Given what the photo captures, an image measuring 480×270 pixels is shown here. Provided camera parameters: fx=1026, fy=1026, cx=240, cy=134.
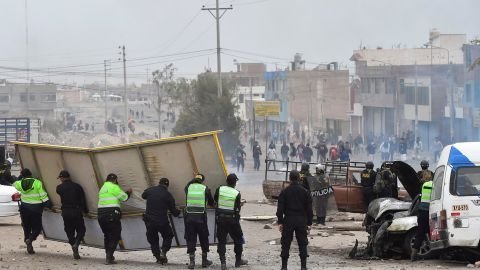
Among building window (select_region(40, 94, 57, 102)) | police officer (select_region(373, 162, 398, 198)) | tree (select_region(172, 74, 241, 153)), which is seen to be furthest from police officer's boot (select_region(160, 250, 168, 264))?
building window (select_region(40, 94, 57, 102))

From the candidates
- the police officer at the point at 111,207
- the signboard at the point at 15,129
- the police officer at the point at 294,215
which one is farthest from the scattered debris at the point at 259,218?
the signboard at the point at 15,129

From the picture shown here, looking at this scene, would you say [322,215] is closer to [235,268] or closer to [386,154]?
[235,268]

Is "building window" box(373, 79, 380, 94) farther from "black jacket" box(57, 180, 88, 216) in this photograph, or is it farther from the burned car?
"black jacket" box(57, 180, 88, 216)

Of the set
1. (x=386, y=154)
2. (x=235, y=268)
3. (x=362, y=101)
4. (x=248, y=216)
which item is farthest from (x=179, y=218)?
(x=362, y=101)

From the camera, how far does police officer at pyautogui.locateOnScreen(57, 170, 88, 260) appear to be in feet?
53.2

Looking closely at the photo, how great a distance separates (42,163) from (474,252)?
7247 millimetres

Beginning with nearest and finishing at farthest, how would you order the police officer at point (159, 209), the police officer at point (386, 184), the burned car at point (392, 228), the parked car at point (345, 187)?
the police officer at point (159, 209) → the burned car at point (392, 228) → the police officer at point (386, 184) → the parked car at point (345, 187)

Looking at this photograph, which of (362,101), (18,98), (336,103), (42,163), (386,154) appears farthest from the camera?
(18,98)

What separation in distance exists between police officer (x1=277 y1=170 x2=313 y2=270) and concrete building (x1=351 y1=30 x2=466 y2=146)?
4925cm

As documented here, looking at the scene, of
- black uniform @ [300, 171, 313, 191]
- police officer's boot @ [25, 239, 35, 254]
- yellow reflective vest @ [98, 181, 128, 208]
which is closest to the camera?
yellow reflective vest @ [98, 181, 128, 208]

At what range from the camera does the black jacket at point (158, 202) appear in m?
15.4

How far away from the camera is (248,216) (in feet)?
82.6

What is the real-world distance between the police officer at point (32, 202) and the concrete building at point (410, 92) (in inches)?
1881

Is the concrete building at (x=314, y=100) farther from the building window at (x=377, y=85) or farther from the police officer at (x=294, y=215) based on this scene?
the police officer at (x=294, y=215)
